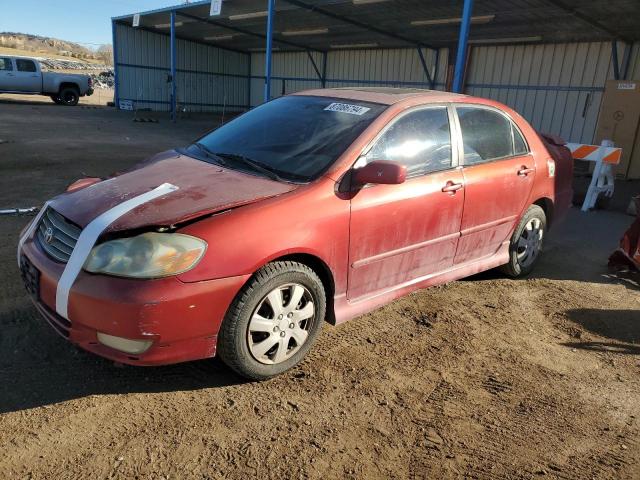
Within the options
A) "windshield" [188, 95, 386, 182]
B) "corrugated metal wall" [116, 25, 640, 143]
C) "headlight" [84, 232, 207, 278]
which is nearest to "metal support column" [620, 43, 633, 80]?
"corrugated metal wall" [116, 25, 640, 143]

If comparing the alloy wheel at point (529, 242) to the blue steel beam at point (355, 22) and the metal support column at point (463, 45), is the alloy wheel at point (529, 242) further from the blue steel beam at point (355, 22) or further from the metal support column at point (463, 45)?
the blue steel beam at point (355, 22)

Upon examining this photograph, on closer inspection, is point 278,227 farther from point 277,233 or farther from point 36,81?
point 36,81

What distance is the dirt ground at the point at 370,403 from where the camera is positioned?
7.38 feet

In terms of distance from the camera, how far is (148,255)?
2395 mm

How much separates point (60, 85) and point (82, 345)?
25.5 m

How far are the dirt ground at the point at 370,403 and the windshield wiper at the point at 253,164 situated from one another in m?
1.15

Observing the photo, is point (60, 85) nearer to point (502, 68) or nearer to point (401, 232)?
point (502, 68)

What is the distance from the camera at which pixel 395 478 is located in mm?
2193

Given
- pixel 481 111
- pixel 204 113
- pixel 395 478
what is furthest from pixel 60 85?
pixel 395 478

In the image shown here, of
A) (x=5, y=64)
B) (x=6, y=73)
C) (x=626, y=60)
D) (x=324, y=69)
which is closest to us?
(x=626, y=60)

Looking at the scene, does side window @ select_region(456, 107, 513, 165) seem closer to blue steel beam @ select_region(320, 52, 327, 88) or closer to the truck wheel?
blue steel beam @ select_region(320, 52, 327, 88)

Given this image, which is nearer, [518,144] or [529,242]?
[518,144]

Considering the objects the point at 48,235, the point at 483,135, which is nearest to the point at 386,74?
the point at 483,135

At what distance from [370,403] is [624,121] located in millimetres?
11282
